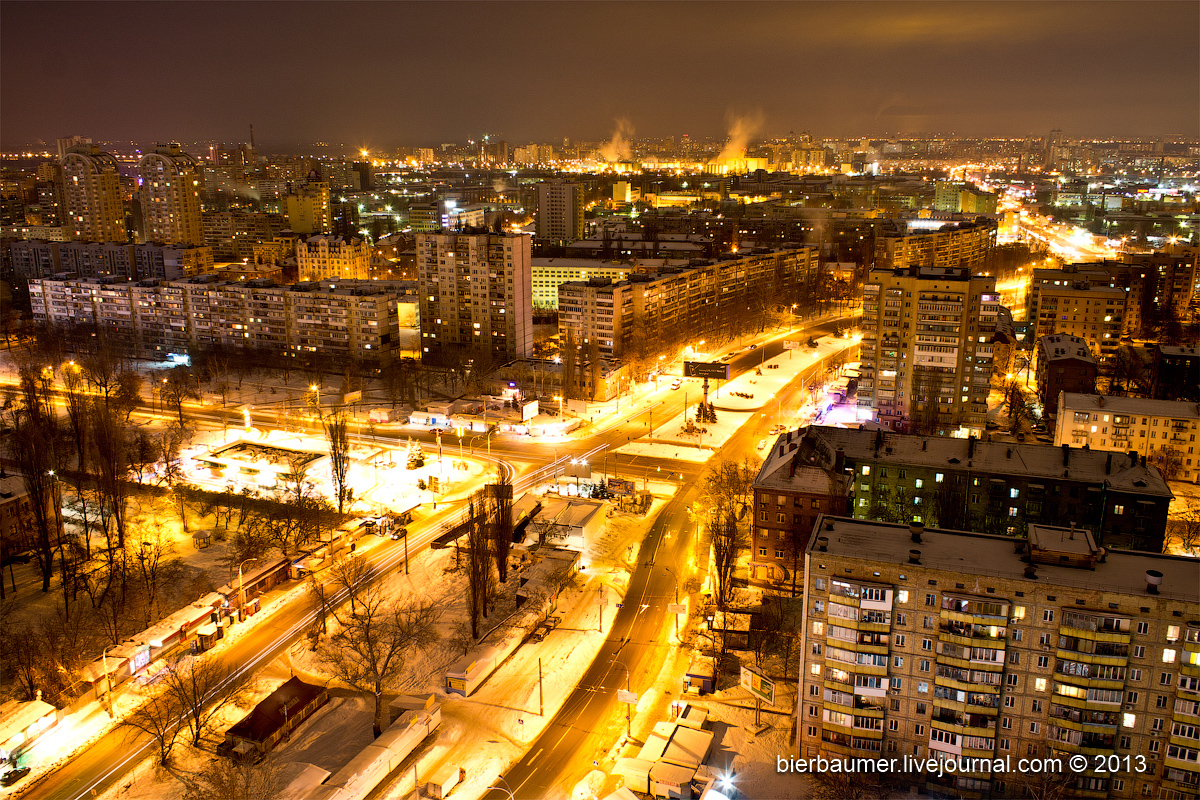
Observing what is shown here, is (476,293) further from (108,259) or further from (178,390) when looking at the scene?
(108,259)

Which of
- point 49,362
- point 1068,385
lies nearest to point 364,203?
point 49,362

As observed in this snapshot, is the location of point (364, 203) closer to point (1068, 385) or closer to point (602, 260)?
point (602, 260)

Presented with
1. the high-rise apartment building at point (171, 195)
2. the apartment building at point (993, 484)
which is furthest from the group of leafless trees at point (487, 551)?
the high-rise apartment building at point (171, 195)

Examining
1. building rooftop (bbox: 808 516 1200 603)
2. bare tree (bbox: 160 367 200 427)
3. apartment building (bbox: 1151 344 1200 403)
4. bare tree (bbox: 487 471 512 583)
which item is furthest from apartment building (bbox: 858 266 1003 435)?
bare tree (bbox: 160 367 200 427)

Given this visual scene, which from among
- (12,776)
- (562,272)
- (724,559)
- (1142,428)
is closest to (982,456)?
(724,559)

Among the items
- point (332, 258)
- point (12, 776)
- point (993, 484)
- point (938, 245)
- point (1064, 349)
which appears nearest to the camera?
point (12, 776)
